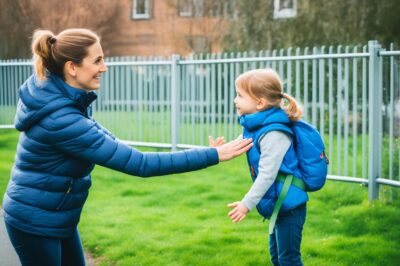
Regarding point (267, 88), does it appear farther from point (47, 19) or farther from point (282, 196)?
point (47, 19)

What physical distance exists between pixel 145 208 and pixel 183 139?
12.7ft

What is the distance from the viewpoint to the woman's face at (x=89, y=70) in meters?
3.11

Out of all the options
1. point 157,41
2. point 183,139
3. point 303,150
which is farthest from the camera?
point 157,41

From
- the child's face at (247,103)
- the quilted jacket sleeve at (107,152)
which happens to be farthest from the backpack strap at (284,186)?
the quilted jacket sleeve at (107,152)

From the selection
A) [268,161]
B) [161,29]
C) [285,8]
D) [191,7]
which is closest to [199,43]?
[191,7]

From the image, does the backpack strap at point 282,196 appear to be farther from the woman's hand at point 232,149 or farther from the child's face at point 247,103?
the child's face at point 247,103

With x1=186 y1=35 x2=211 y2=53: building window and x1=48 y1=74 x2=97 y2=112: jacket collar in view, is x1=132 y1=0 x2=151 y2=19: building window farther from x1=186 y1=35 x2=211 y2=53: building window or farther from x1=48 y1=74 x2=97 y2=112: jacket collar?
x1=48 y1=74 x2=97 y2=112: jacket collar

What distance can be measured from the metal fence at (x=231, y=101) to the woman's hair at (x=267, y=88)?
13.1 ft

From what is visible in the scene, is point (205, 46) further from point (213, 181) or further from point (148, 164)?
point (148, 164)

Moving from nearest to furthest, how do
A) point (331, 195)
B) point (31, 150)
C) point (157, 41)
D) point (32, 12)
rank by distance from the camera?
1. point (31, 150)
2. point (331, 195)
3. point (32, 12)
4. point (157, 41)

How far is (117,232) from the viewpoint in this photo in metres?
6.20

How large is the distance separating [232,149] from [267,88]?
0.48 metres

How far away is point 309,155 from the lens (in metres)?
3.52

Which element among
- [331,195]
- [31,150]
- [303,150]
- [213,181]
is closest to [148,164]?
[31,150]
